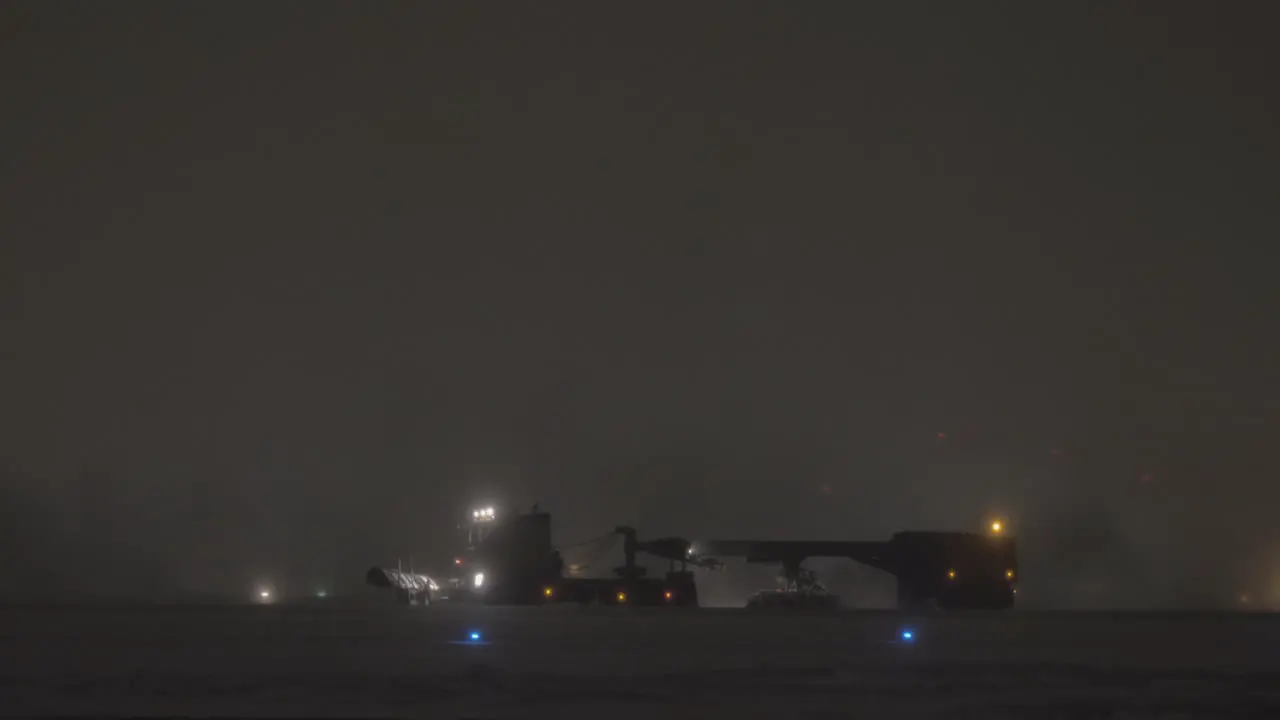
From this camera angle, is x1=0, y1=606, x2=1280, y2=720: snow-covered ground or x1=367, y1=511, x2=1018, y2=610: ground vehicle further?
x1=367, y1=511, x2=1018, y2=610: ground vehicle

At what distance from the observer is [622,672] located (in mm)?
22547

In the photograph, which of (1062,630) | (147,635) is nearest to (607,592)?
(1062,630)

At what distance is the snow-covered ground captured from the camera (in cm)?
1733

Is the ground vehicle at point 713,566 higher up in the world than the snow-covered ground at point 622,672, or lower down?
higher up

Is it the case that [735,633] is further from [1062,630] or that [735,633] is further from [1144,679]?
[1144,679]

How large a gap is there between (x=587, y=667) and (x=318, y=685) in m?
5.44

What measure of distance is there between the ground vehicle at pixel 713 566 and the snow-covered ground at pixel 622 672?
4122 cm

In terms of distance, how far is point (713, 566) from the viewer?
84.6m

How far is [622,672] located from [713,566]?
62718mm

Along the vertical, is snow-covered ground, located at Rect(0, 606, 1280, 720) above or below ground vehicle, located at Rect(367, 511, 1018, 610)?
below

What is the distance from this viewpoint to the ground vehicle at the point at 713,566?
260ft

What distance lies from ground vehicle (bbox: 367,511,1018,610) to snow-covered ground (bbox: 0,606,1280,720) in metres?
41.2

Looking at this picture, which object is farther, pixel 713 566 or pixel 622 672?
pixel 713 566

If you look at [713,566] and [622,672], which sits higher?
[713,566]
